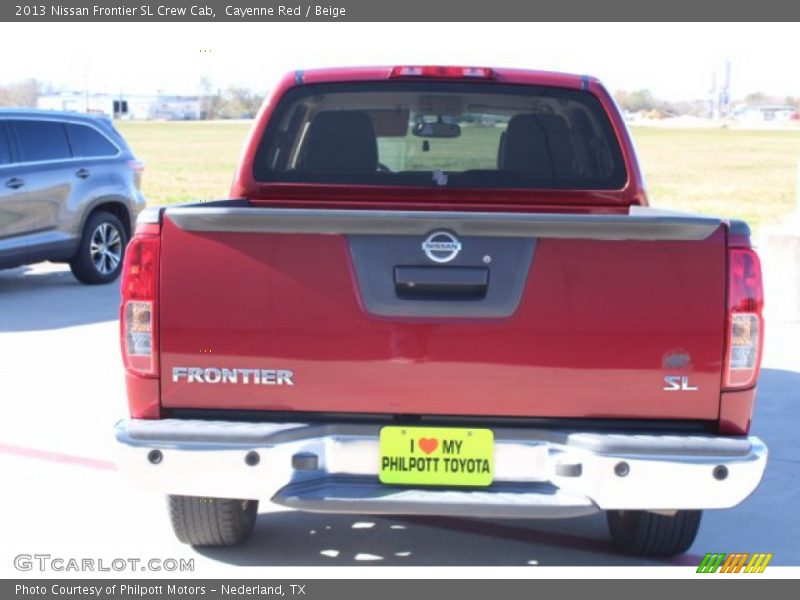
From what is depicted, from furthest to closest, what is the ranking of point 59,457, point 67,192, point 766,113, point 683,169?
point 766,113 < point 683,169 < point 67,192 < point 59,457

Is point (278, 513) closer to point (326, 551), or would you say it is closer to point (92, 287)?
point (326, 551)

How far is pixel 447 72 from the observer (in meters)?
5.70

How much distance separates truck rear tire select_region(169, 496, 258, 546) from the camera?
4.97 m

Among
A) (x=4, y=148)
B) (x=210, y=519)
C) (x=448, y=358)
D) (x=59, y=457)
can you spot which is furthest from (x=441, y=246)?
(x=4, y=148)

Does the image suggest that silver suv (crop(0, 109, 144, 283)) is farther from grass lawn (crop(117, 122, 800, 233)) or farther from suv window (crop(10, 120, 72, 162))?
grass lawn (crop(117, 122, 800, 233))

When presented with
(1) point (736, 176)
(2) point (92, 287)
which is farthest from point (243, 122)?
(2) point (92, 287)

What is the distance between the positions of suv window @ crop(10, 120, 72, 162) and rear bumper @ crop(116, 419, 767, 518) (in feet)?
29.0

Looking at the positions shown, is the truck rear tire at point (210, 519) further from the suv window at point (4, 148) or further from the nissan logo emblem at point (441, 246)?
the suv window at point (4, 148)

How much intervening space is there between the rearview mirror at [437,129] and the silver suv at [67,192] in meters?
7.23

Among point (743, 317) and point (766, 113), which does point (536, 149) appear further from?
point (766, 113)

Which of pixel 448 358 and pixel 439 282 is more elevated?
pixel 439 282

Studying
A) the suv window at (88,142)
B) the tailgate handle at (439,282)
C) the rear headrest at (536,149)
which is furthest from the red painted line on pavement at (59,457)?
the suv window at (88,142)

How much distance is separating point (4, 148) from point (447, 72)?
7.73 m
